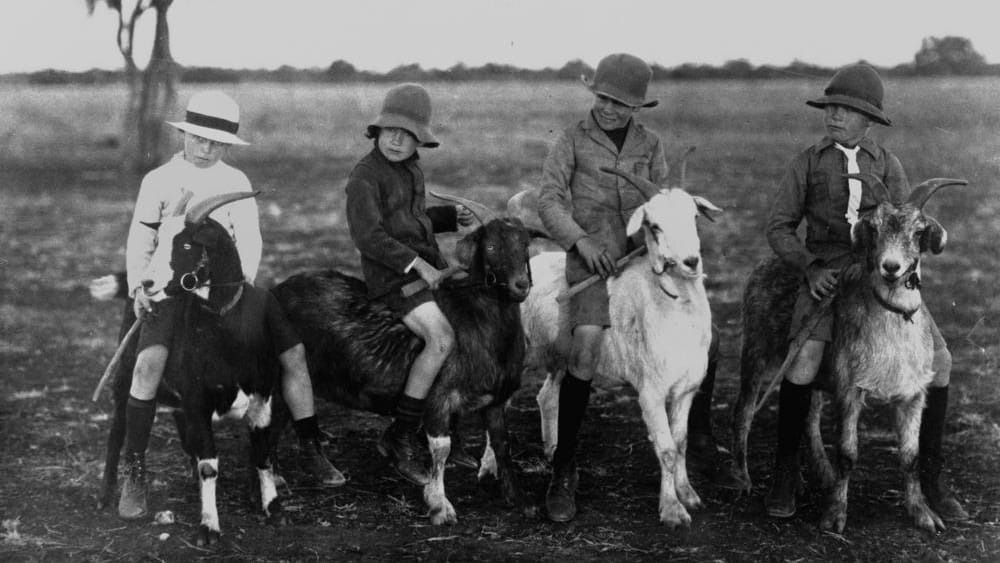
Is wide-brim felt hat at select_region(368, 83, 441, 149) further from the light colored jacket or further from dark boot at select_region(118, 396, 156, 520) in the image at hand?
→ dark boot at select_region(118, 396, 156, 520)

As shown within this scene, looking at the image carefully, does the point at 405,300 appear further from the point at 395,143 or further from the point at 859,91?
the point at 859,91

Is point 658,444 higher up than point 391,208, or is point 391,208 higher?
point 391,208

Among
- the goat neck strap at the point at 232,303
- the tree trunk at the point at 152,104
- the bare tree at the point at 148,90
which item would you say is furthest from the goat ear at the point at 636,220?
the tree trunk at the point at 152,104

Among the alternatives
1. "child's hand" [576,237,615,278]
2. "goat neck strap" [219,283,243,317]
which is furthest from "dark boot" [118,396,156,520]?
"child's hand" [576,237,615,278]

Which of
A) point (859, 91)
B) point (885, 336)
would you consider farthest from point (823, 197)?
point (885, 336)

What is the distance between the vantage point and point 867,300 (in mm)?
5785

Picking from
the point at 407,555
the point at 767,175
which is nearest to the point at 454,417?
the point at 407,555

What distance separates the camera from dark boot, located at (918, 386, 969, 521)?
19.6 ft

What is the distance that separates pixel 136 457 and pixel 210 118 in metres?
2.06

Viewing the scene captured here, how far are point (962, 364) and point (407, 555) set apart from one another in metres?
6.00

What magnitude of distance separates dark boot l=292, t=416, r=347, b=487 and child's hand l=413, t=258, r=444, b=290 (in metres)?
1.19

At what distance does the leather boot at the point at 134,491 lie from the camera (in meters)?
5.84

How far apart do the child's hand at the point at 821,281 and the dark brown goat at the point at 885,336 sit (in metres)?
0.10

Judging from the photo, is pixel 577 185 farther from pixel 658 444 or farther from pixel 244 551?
pixel 244 551
